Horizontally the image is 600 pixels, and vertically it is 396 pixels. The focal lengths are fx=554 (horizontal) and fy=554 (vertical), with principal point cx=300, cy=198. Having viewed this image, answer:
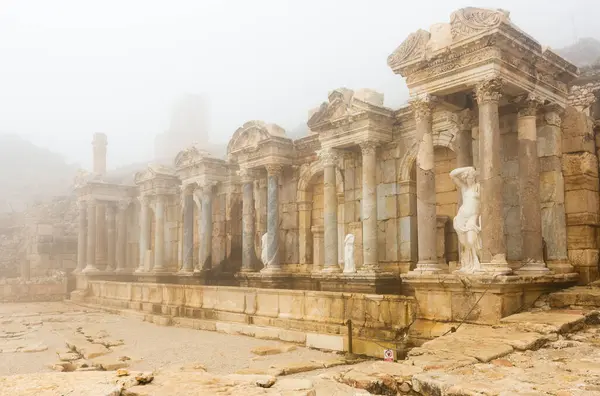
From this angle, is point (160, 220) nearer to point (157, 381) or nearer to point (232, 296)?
point (232, 296)

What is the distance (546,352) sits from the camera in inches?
277

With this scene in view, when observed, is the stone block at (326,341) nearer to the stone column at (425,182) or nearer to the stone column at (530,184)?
the stone column at (425,182)

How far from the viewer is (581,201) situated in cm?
1120

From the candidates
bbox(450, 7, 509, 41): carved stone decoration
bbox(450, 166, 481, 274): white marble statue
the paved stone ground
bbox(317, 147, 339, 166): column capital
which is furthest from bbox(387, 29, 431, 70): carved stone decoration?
the paved stone ground

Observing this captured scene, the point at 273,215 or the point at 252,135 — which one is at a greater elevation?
the point at 252,135

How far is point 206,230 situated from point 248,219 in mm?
2624

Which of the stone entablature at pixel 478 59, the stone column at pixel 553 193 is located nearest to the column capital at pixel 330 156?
the stone entablature at pixel 478 59

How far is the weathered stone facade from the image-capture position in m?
10.1

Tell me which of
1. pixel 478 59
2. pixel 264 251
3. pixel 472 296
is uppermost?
pixel 478 59

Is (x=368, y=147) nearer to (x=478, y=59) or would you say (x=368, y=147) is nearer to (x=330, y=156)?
(x=330, y=156)

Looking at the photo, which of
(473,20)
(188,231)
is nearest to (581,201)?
(473,20)

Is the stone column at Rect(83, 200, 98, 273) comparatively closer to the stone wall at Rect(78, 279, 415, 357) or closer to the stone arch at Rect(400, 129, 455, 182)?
the stone wall at Rect(78, 279, 415, 357)

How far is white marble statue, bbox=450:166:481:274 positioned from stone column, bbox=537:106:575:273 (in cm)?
185

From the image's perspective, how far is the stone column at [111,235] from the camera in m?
26.6
